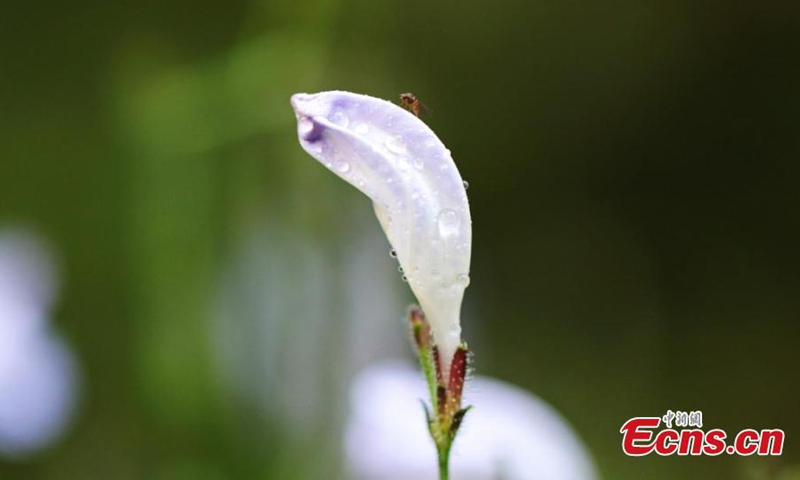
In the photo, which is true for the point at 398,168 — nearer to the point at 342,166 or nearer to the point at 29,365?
the point at 342,166

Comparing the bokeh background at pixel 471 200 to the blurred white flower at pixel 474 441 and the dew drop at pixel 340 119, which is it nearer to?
the blurred white flower at pixel 474 441

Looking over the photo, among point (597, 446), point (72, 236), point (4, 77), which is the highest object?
point (4, 77)

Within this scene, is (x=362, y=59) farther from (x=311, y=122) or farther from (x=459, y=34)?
(x=311, y=122)

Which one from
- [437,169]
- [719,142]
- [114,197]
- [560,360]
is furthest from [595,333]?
[437,169]

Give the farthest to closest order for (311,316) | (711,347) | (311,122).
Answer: (711,347) → (311,316) → (311,122)

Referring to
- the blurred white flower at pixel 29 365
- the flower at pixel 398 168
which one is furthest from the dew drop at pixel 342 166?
the blurred white flower at pixel 29 365
